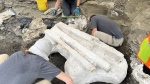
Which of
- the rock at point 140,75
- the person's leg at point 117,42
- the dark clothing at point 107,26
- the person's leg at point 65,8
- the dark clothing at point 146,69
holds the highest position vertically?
the person's leg at point 65,8

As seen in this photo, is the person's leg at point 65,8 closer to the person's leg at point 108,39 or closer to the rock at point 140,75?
the person's leg at point 108,39

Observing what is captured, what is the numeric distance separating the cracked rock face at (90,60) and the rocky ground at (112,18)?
12.3 inches

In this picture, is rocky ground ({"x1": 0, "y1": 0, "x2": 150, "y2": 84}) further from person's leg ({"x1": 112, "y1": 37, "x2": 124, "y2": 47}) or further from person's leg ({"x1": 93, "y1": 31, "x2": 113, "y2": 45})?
person's leg ({"x1": 93, "y1": 31, "x2": 113, "y2": 45})

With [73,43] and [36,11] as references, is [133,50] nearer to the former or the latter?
[73,43]

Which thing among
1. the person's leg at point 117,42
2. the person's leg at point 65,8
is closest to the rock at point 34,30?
the person's leg at point 65,8

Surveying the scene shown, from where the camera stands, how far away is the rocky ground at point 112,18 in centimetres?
422

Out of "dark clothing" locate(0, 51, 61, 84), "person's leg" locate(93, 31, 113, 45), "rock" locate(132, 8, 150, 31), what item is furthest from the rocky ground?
"dark clothing" locate(0, 51, 61, 84)

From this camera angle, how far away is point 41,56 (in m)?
3.07

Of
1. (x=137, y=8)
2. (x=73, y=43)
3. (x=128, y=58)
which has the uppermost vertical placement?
(x=137, y=8)

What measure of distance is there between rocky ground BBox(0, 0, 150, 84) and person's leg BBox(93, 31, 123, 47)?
0.57 ft

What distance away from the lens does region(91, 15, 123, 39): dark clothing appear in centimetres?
419

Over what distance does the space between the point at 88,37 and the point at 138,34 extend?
994mm

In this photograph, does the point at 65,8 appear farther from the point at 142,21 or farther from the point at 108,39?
the point at 142,21

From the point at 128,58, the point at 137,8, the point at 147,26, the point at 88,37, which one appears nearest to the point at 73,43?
the point at 88,37
